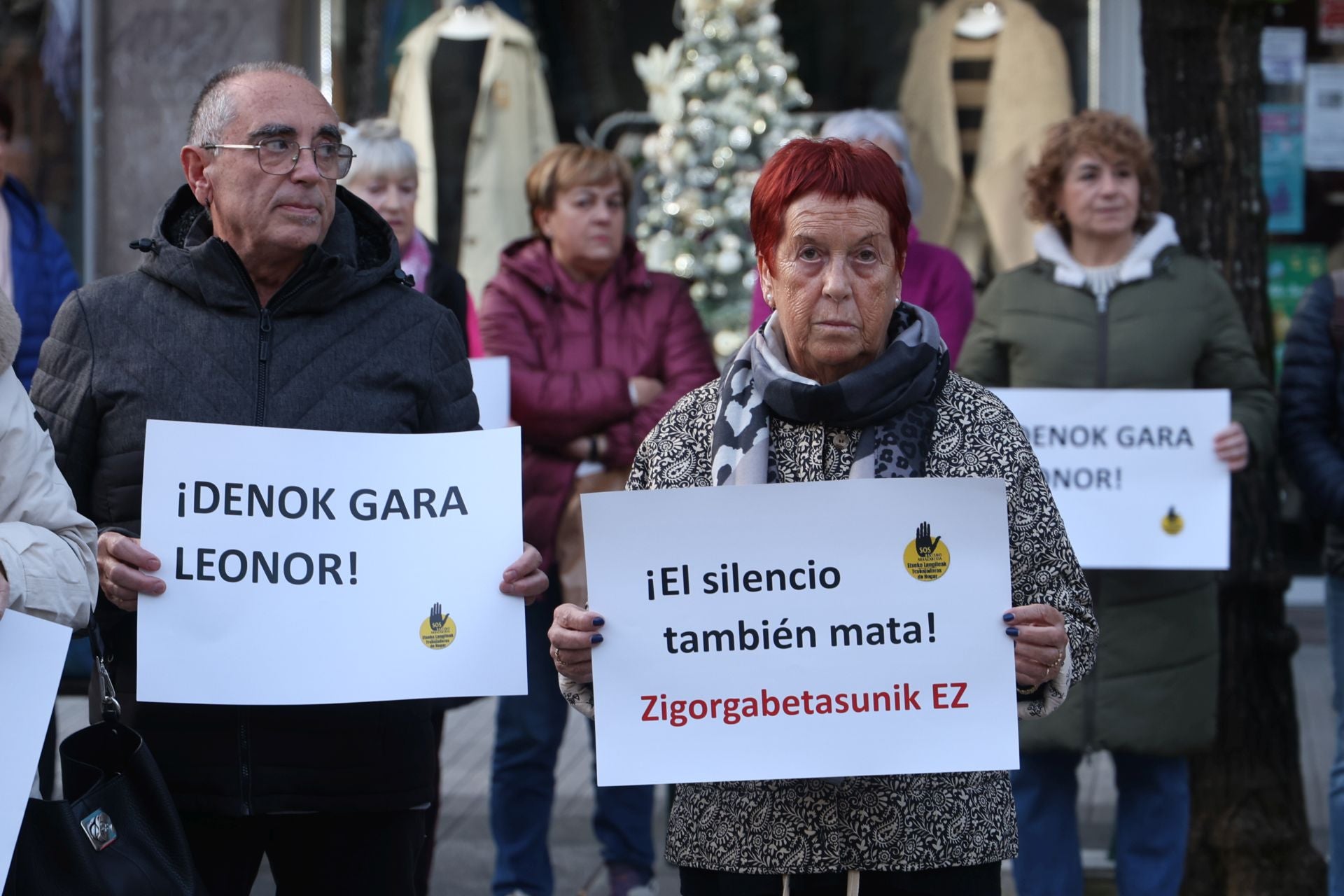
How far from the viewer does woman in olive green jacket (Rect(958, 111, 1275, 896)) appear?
4.60 m

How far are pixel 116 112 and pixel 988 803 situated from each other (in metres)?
6.90

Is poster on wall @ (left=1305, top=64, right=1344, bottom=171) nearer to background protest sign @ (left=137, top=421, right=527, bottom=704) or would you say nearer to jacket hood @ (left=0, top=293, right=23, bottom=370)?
background protest sign @ (left=137, top=421, right=527, bottom=704)

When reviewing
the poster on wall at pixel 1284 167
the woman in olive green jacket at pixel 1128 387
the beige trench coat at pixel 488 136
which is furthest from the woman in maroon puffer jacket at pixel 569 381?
the poster on wall at pixel 1284 167

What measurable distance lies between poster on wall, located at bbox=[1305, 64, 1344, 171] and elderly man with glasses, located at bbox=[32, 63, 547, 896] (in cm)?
733

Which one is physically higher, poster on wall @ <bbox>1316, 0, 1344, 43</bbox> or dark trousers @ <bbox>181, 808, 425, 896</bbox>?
poster on wall @ <bbox>1316, 0, 1344, 43</bbox>

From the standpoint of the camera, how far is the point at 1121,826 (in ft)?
15.3

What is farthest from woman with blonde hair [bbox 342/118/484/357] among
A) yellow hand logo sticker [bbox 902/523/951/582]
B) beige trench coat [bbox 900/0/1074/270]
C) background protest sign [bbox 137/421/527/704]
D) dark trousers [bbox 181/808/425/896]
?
beige trench coat [bbox 900/0/1074/270]

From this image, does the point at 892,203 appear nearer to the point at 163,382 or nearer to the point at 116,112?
the point at 163,382

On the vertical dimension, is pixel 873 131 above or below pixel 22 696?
above

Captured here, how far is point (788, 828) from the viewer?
9.25ft

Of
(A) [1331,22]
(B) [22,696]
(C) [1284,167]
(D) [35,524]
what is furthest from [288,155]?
(A) [1331,22]

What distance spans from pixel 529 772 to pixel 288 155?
8.39ft

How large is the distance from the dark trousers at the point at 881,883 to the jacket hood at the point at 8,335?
135cm

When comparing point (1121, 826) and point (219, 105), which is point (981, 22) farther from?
point (219, 105)
